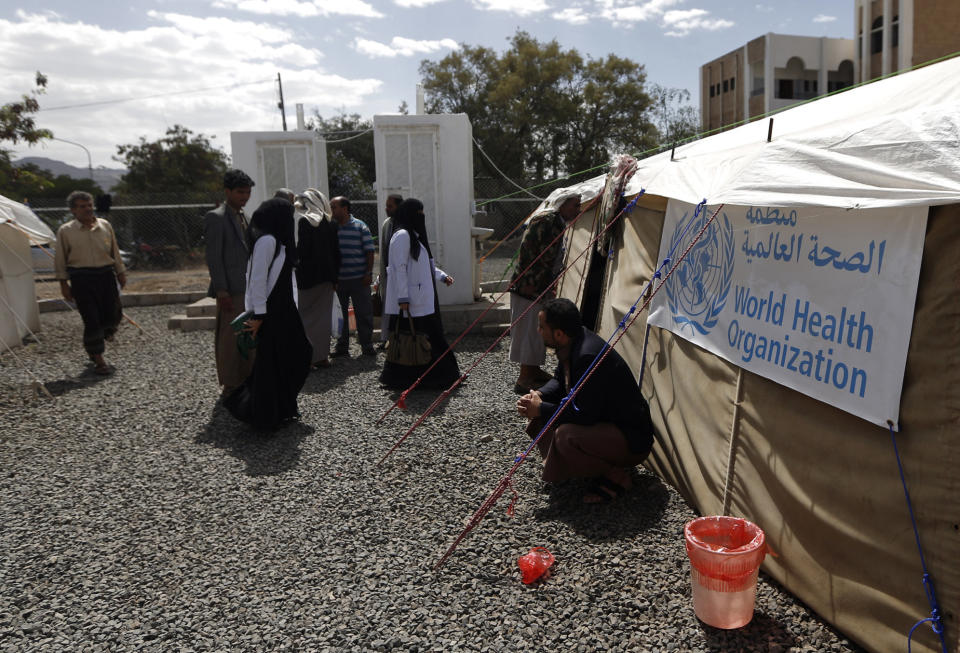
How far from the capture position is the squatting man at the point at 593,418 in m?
3.64

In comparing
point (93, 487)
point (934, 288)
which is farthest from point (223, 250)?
point (934, 288)

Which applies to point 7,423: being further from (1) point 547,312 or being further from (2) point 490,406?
(1) point 547,312

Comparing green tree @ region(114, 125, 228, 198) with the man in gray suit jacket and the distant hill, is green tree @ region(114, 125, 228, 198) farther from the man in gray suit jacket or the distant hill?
the man in gray suit jacket

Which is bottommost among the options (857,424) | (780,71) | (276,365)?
(276,365)

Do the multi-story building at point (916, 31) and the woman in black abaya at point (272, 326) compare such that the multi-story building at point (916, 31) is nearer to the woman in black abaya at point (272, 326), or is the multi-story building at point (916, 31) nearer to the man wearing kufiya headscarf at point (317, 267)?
the man wearing kufiya headscarf at point (317, 267)

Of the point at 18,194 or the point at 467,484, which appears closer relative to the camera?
the point at 467,484

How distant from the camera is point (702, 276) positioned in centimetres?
368

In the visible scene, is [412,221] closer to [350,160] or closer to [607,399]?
[607,399]

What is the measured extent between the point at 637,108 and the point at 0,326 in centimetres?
2330

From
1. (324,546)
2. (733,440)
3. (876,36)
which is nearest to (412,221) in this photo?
(324,546)

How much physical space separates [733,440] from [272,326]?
3.30 meters

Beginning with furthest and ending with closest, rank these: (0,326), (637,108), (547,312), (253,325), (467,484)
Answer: (637,108), (0,326), (253,325), (467,484), (547,312)

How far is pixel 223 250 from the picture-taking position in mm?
5453

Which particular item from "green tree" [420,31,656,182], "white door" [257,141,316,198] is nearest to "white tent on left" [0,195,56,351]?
"white door" [257,141,316,198]
